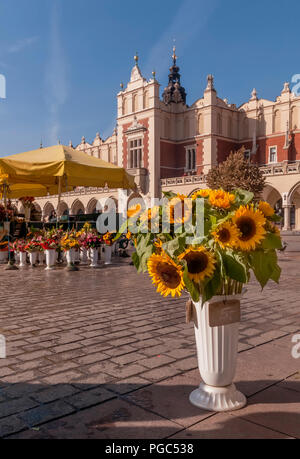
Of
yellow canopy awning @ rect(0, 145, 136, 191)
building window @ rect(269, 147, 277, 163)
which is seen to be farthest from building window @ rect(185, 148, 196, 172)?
yellow canopy awning @ rect(0, 145, 136, 191)

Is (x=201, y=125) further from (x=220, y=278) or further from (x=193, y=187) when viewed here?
(x=220, y=278)

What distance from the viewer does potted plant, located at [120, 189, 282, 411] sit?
2.29 metres

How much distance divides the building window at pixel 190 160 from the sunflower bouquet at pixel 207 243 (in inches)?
1340

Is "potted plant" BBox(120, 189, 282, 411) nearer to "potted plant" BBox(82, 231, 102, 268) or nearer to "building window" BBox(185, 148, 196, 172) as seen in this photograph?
"potted plant" BBox(82, 231, 102, 268)

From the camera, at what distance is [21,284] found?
7.35m

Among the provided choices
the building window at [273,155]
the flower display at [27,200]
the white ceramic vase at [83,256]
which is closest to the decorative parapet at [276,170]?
the building window at [273,155]

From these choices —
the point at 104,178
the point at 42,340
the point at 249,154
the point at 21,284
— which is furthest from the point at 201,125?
the point at 42,340

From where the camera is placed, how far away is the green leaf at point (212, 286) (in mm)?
2293

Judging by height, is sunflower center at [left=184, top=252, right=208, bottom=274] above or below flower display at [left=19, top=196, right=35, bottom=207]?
below

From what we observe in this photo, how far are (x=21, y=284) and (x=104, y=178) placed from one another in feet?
12.2

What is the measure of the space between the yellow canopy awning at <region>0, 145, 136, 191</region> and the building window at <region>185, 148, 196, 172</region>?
25901 mm

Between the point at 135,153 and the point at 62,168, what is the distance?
93.7 ft

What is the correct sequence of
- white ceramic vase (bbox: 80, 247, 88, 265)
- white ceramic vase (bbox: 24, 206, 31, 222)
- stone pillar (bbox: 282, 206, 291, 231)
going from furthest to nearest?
1. stone pillar (bbox: 282, 206, 291, 231)
2. white ceramic vase (bbox: 24, 206, 31, 222)
3. white ceramic vase (bbox: 80, 247, 88, 265)

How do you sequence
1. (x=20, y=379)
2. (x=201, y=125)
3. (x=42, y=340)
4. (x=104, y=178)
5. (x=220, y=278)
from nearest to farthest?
(x=220, y=278), (x=20, y=379), (x=42, y=340), (x=104, y=178), (x=201, y=125)
